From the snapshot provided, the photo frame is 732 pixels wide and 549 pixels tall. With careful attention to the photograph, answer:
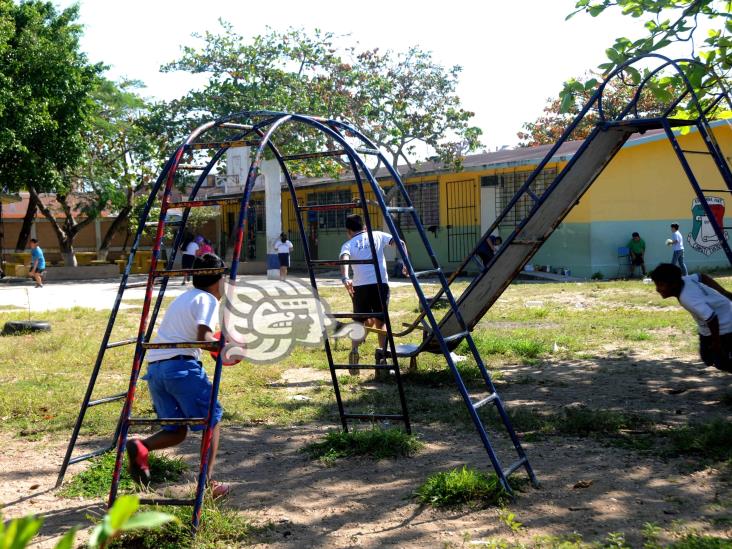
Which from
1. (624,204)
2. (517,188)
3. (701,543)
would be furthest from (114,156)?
(701,543)

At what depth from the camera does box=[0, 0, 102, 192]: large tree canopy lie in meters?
21.6

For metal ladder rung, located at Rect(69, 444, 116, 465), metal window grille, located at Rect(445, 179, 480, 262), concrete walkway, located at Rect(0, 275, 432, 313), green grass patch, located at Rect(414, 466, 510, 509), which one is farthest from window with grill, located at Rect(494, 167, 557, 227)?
green grass patch, located at Rect(414, 466, 510, 509)

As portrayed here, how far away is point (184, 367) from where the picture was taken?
455 cm

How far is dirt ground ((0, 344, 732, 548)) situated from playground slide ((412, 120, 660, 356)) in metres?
1.31

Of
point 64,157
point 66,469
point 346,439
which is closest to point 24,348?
point 66,469

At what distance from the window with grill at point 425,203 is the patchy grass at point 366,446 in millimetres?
21632

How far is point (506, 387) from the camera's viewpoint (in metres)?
7.93

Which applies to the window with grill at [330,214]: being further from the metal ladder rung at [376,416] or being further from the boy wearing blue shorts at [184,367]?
the boy wearing blue shorts at [184,367]

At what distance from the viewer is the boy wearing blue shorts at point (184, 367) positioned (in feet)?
14.8

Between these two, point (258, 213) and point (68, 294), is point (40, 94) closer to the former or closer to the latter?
point (68, 294)

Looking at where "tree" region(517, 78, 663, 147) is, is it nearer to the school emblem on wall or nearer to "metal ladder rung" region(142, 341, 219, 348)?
the school emblem on wall

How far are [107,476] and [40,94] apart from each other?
789 inches

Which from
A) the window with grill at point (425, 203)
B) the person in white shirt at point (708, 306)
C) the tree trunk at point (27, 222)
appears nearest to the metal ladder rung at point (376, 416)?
the person in white shirt at point (708, 306)

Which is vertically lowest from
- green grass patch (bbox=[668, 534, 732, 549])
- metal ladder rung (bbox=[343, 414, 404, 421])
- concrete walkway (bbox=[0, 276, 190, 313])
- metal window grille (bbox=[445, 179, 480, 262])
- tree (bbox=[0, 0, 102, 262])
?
green grass patch (bbox=[668, 534, 732, 549])
